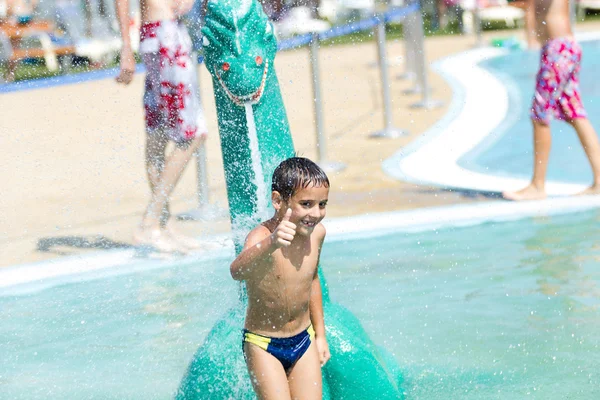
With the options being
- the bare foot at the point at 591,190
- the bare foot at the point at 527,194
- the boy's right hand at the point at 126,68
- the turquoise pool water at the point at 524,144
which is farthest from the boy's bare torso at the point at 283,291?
the turquoise pool water at the point at 524,144

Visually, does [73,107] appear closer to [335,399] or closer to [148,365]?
[148,365]

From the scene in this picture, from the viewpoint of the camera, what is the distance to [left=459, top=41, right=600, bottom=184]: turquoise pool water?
673cm

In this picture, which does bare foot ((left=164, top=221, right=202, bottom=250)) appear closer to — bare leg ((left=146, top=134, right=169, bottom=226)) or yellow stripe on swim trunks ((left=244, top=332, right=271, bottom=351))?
bare leg ((left=146, top=134, right=169, bottom=226))

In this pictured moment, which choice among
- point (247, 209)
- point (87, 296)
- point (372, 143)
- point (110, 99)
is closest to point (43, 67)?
point (110, 99)

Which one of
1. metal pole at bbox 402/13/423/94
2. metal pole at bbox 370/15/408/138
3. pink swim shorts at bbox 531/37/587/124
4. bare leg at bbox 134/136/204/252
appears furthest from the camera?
metal pole at bbox 402/13/423/94

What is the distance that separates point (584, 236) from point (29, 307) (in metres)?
2.58

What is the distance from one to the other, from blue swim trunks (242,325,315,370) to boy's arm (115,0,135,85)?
2.64 metres

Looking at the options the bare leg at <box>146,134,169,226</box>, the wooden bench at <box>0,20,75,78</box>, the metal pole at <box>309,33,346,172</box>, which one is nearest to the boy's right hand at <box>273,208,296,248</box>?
the bare leg at <box>146,134,169,226</box>

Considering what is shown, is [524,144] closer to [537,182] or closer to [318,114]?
[318,114]

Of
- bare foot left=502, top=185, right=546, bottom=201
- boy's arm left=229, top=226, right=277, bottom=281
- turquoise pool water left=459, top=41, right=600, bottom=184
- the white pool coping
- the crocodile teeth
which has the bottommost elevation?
turquoise pool water left=459, top=41, right=600, bottom=184

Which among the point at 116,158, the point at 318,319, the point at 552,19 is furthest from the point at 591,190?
the point at 116,158

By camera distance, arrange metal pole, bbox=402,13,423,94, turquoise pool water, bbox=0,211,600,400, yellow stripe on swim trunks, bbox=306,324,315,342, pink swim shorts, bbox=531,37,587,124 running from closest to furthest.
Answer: yellow stripe on swim trunks, bbox=306,324,315,342 < turquoise pool water, bbox=0,211,600,400 < pink swim shorts, bbox=531,37,587,124 < metal pole, bbox=402,13,423,94

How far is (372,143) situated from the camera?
26.7ft

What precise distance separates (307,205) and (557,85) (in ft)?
11.8
